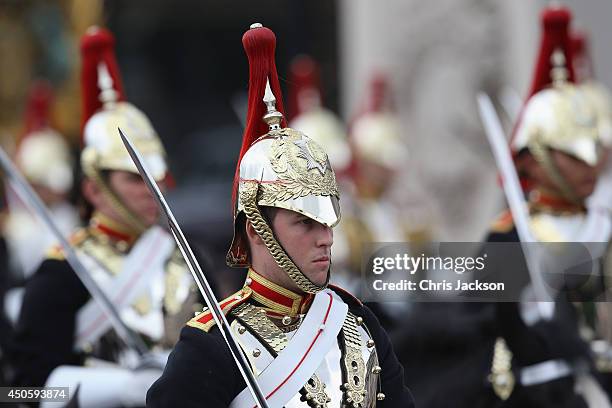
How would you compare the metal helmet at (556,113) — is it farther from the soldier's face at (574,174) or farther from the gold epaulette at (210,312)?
the gold epaulette at (210,312)

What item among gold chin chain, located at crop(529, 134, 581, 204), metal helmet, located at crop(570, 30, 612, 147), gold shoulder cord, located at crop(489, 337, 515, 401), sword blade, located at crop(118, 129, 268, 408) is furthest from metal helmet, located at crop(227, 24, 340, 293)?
metal helmet, located at crop(570, 30, 612, 147)

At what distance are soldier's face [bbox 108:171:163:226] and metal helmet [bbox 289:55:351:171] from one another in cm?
506

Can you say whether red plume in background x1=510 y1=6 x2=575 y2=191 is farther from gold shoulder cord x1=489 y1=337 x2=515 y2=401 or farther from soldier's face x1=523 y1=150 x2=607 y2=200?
gold shoulder cord x1=489 y1=337 x2=515 y2=401

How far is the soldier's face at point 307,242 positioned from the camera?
4984mm

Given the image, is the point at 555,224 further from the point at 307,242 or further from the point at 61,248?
the point at 307,242

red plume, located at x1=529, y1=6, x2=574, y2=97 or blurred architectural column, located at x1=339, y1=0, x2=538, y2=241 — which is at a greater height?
blurred architectural column, located at x1=339, y1=0, x2=538, y2=241

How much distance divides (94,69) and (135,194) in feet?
2.20

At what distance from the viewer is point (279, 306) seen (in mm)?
5105

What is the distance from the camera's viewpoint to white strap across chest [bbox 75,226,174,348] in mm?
6996

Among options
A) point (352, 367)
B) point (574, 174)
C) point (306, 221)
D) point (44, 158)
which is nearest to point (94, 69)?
point (574, 174)

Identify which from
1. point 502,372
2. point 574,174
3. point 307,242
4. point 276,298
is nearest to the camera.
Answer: point 307,242

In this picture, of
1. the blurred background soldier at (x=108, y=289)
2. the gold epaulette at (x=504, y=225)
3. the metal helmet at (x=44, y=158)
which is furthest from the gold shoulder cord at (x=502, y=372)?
the metal helmet at (x=44, y=158)

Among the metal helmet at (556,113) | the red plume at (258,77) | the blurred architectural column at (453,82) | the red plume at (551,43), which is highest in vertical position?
the blurred architectural column at (453,82)

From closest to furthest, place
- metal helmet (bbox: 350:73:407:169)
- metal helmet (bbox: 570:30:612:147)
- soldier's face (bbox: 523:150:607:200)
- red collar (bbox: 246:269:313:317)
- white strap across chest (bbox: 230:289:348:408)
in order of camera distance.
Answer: white strap across chest (bbox: 230:289:348:408) → red collar (bbox: 246:269:313:317) → soldier's face (bbox: 523:150:607:200) → metal helmet (bbox: 570:30:612:147) → metal helmet (bbox: 350:73:407:169)
